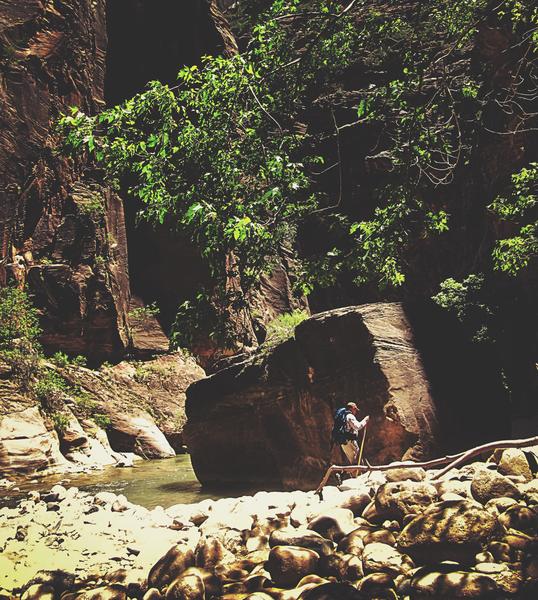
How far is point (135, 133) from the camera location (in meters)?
4.48

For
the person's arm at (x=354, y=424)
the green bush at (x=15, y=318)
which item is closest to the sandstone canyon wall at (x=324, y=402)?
the person's arm at (x=354, y=424)

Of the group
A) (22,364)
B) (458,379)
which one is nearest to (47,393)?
Result: (22,364)

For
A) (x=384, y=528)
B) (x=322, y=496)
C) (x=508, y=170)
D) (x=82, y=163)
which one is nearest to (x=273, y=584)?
(x=384, y=528)

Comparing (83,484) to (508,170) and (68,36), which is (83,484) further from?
(68,36)

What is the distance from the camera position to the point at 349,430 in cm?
757

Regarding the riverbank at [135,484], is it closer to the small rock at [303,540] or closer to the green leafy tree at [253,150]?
the small rock at [303,540]

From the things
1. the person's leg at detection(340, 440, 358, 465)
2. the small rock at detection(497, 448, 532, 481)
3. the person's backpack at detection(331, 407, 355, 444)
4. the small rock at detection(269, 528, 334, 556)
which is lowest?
the small rock at detection(269, 528, 334, 556)

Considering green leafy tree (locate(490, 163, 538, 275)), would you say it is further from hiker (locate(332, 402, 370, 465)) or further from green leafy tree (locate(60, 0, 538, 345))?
green leafy tree (locate(60, 0, 538, 345))

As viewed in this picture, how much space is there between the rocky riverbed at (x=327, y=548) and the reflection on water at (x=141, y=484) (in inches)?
123

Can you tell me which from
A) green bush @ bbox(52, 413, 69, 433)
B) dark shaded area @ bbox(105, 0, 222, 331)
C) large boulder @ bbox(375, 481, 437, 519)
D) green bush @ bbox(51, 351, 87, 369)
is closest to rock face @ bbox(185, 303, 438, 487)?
large boulder @ bbox(375, 481, 437, 519)

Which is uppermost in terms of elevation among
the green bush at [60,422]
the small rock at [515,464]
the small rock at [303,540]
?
the green bush at [60,422]

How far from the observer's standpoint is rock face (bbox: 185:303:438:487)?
25.8 ft

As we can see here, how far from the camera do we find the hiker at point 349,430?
24.7 ft

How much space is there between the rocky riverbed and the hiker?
1174mm
